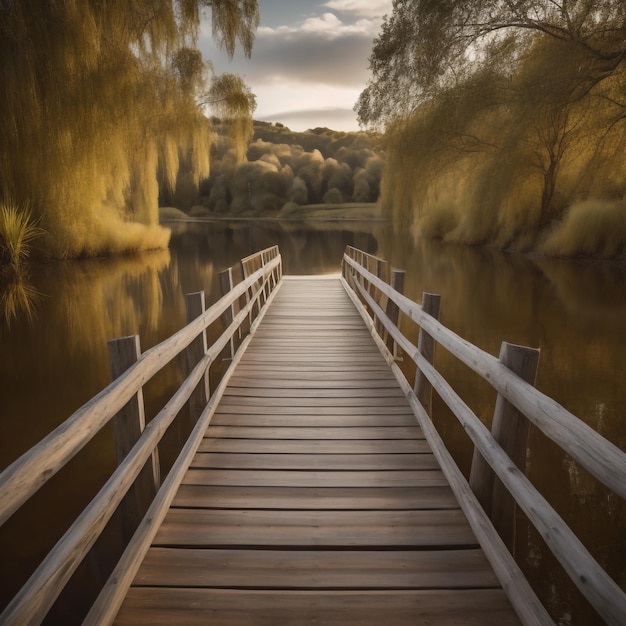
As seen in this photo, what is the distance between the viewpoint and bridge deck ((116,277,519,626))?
1862 mm

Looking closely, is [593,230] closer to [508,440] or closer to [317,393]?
[317,393]

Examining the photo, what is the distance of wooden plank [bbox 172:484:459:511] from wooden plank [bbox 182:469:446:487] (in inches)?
1.5

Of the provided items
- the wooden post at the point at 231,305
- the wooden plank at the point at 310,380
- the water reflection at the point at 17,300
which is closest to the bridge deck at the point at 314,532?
the wooden plank at the point at 310,380

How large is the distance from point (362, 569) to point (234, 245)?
27719 mm

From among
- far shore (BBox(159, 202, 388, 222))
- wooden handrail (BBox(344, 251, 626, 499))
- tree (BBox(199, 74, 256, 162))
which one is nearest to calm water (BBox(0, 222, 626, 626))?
wooden handrail (BBox(344, 251, 626, 499))

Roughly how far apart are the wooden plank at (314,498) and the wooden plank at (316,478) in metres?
0.04

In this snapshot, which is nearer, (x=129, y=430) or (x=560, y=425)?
(x=560, y=425)

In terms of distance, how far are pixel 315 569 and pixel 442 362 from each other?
5.06 m

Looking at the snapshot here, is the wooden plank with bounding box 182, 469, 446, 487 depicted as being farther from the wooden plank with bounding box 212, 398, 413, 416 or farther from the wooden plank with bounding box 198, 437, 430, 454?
the wooden plank with bounding box 212, 398, 413, 416

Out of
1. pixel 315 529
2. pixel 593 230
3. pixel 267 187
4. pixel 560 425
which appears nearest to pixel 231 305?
pixel 315 529

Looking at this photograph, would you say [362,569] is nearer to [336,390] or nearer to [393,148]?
[336,390]

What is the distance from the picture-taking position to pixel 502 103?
14703 millimetres

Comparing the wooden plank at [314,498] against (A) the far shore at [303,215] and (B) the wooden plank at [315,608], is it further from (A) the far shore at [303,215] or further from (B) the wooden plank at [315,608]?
(A) the far shore at [303,215]

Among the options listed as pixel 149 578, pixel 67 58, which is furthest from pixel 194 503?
pixel 67 58
